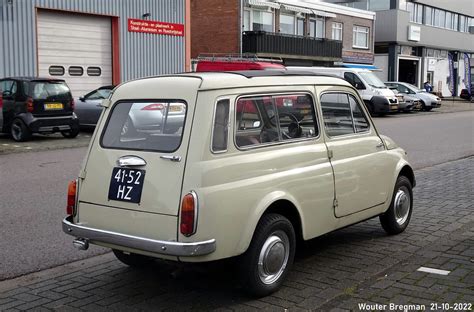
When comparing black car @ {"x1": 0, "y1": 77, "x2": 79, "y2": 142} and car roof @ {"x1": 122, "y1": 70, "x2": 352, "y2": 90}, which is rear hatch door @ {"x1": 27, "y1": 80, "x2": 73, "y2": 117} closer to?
black car @ {"x1": 0, "y1": 77, "x2": 79, "y2": 142}

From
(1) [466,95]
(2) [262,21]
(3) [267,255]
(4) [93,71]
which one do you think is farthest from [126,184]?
(1) [466,95]

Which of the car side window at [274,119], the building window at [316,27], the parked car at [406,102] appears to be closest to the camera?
the car side window at [274,119]

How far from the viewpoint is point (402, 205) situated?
20.8ft

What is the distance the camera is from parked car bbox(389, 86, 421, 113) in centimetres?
2821

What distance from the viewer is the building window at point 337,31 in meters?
40.8

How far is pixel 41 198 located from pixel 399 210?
4.85 meters

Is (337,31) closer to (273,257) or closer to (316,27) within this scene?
(316,27)

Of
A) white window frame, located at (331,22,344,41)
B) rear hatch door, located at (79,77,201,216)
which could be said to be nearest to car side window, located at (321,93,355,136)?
rear hatch door, located at (79,77,201,216)

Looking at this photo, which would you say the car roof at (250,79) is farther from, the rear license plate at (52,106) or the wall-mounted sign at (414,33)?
the wall-mounted sign at (414,33)

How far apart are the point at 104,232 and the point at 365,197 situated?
2.55m

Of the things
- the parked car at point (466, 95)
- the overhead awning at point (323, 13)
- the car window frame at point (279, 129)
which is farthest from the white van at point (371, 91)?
the car window frame at point (279, 129)

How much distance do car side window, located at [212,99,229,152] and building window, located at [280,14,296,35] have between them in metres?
33.0

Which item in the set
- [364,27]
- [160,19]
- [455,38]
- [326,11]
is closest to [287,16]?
[326,11]

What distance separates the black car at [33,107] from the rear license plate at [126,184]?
11.1 meters
